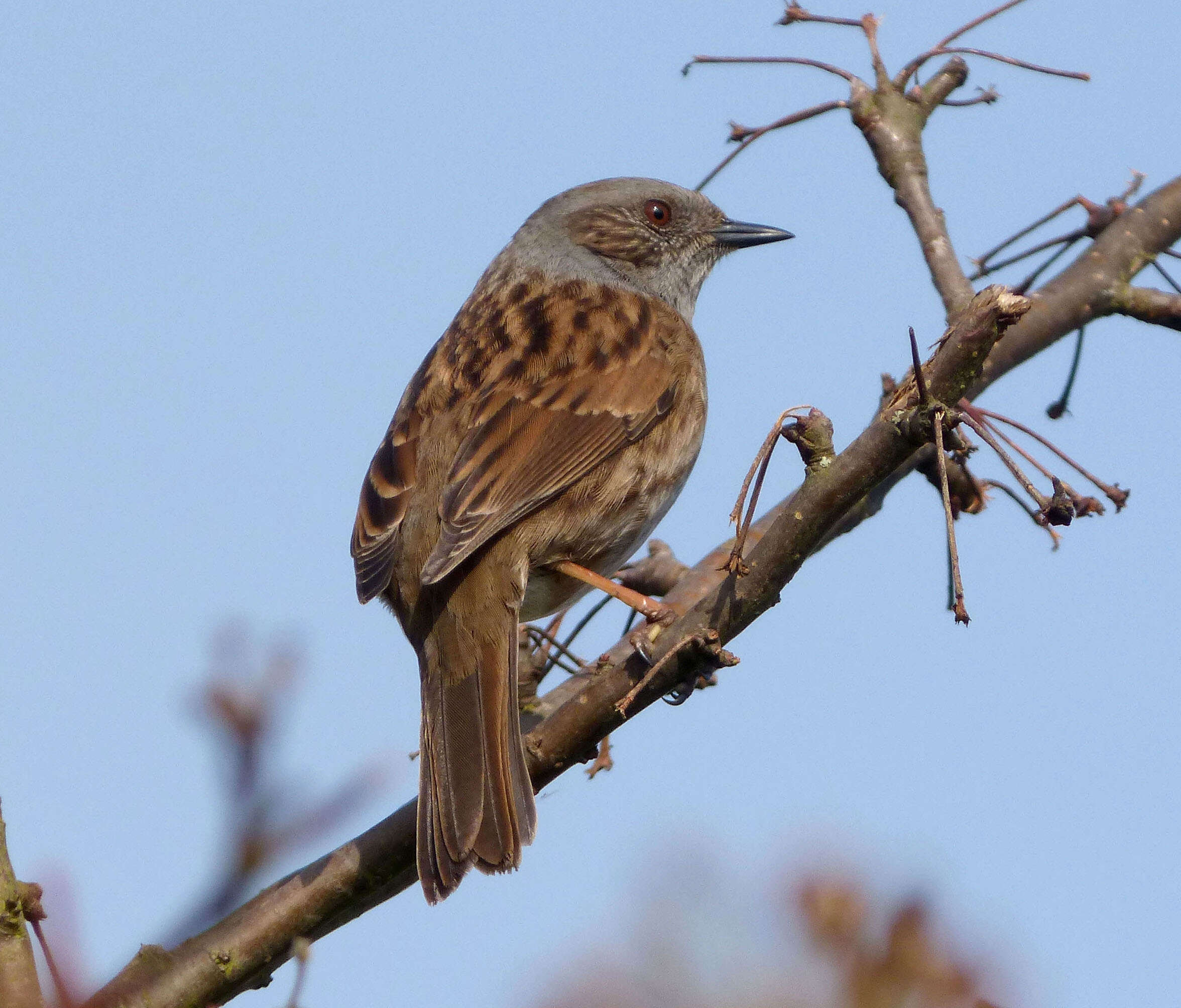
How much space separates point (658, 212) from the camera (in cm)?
648

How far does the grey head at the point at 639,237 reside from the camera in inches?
248

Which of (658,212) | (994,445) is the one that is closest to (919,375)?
(994,445)

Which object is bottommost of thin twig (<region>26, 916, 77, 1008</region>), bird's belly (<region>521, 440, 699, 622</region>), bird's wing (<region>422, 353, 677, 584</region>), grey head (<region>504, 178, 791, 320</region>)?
thin twig (<region>26, 916, 77, 1008</region>)

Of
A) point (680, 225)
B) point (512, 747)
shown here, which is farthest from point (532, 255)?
point (512, 747)

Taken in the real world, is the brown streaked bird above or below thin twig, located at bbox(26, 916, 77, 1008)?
above

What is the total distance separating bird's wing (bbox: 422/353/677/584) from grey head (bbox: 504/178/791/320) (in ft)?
3.65

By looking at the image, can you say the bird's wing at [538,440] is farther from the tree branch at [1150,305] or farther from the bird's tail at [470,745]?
the tree branch at [1150,305]

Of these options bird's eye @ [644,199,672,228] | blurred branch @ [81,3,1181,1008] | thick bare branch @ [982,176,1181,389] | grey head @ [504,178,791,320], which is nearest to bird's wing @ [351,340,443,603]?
blurred branch @ [81,3,1181,1008]

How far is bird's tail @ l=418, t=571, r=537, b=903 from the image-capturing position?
12.6ft

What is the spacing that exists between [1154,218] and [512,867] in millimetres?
3065

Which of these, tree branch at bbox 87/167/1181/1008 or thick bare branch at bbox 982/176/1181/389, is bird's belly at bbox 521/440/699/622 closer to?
tree branch at bbox 87/167/1181/1008

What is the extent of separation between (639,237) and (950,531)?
3754mm

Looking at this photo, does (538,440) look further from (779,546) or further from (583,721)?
(779,546)

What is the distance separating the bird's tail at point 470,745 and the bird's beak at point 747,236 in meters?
2.55
